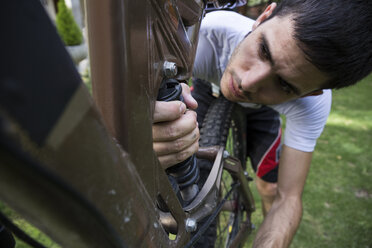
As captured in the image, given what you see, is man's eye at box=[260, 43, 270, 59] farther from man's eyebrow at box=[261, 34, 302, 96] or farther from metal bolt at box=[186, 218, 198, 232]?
metal bolt at box=[186, 218, 198, 232]

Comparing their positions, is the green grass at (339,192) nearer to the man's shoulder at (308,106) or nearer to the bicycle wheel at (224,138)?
the bicycle wheel at (224,138)

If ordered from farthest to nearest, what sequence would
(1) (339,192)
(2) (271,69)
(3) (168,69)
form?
(1) (339,192) → (2) (271,69) → (3) (168,69)

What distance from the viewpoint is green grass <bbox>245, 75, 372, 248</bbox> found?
1.70m

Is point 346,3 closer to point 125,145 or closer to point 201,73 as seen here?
point 201,73

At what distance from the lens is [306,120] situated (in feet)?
3.88

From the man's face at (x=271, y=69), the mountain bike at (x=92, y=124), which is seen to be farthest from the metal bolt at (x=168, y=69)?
the man's face at (x=271, y=69)

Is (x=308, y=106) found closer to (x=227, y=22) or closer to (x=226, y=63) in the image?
(x=226, y=63)

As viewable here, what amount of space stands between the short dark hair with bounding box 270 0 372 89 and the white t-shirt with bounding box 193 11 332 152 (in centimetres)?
34

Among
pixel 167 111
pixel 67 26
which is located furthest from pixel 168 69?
pixel 67 26

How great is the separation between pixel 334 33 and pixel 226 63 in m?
0.52

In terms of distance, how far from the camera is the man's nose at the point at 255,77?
889 mm

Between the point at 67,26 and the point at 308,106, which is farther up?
the point at 308,106

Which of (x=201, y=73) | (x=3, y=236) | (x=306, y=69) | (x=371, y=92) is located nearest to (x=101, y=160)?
(x=3, y=236)

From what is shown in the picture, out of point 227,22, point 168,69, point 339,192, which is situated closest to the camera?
point 168,69
